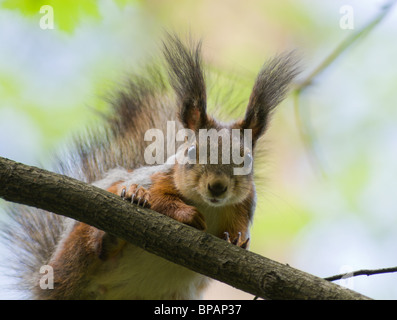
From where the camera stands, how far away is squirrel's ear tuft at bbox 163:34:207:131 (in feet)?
9.84

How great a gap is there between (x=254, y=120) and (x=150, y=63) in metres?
1.19

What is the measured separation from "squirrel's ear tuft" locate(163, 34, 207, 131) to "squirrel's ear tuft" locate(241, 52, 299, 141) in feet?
0.97

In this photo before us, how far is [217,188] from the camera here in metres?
2.67

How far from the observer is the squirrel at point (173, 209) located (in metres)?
2.79

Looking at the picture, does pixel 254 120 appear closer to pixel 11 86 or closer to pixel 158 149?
pixel 158 149

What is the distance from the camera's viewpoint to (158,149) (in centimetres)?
371

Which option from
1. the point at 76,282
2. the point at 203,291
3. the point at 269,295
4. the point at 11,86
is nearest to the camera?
the point at 269,295

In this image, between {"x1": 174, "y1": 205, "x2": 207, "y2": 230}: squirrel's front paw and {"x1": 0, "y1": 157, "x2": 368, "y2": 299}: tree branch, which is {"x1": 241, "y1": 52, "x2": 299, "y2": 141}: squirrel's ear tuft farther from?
{"x1": 0, "y1": 157, "x2": 368, "y2": 299}: tree branch

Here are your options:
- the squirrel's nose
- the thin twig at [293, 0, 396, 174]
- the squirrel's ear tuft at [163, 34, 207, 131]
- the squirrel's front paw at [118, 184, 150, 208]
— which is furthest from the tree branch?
the thin twig at [293, 0, 396, 174]

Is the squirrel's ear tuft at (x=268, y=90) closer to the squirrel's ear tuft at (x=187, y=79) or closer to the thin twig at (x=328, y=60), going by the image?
the squirrel's ear tuft at (x=187, y=79)

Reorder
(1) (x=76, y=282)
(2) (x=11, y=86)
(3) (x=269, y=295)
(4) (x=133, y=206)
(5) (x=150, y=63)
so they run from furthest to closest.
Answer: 1. (2) (x=11, y=86)
2. (5) (x=150, y=63)
3. (1) (x=76, y=282)
4. (4) (x=133, y=206)
5. (3) (x=269, y=295)

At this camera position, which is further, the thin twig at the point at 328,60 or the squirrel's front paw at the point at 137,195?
the thin twig at the point at 328,60

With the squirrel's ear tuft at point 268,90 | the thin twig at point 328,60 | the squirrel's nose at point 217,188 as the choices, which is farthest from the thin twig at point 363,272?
the thin twig at point 328,60

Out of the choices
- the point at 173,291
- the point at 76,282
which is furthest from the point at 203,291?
the point at 76,282
